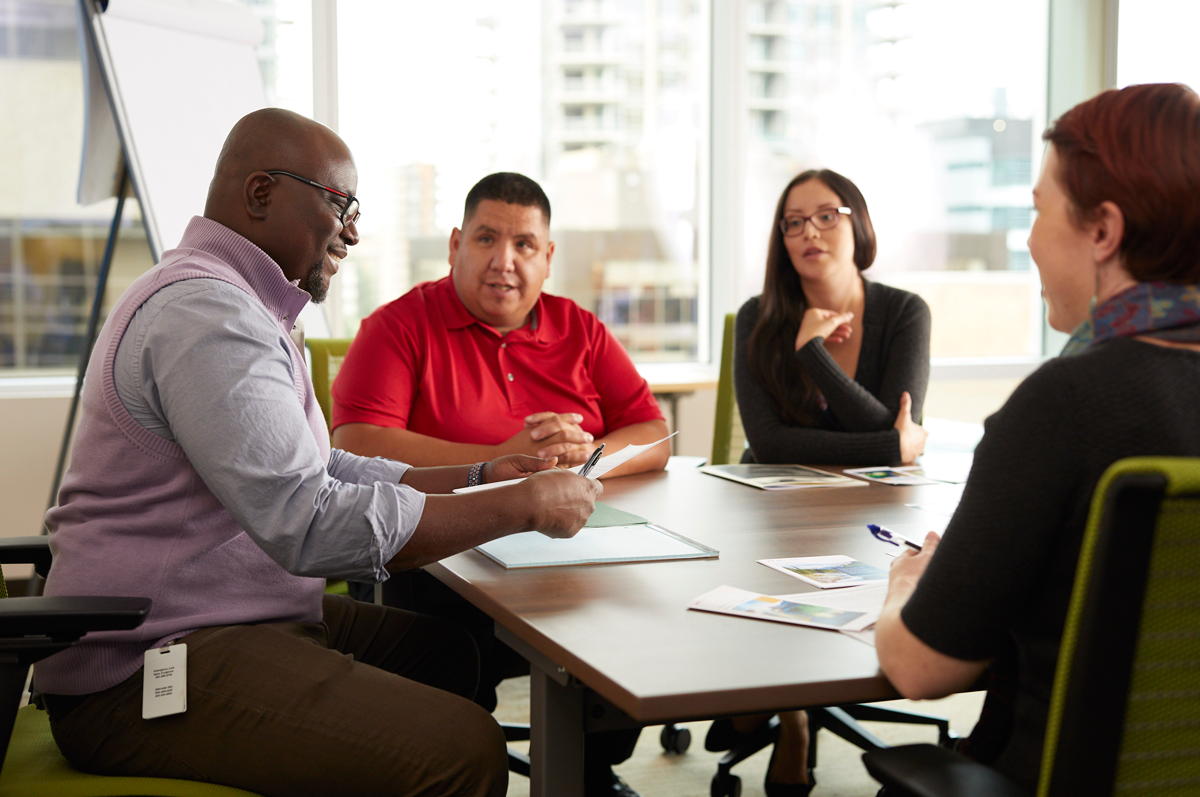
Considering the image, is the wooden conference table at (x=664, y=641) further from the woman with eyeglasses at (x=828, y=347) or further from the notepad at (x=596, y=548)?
the woman with eyeglasses at (x=828, y=347)

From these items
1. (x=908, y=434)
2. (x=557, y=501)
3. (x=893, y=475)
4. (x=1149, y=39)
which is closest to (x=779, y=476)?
(x=893, y=475)

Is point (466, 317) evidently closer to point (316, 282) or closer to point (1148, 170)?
point (316, 282)

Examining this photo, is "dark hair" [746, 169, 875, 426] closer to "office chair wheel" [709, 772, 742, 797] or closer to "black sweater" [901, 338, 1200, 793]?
"office chair wheel" [709, 772, 742, 797]

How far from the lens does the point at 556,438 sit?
1994 mm

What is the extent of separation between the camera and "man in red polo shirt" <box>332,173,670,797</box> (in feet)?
7.34

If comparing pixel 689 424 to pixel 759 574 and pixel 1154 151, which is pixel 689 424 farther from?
pixel 1154 151

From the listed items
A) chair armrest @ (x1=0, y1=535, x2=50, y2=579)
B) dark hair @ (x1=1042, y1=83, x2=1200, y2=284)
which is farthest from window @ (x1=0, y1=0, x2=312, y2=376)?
dark hair @ (x1=1042, y1=83, x2=1200, y2=284)

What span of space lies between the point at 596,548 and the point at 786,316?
134 centimetres

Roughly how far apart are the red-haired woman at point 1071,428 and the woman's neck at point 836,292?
5.45ft

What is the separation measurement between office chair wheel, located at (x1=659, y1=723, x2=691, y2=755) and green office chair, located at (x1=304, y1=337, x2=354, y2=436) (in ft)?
3.76

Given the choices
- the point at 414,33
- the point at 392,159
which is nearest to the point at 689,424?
the point at 392,159

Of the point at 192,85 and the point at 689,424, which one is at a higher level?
the point at 192,85

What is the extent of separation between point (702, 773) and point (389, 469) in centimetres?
118

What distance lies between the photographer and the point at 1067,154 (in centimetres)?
95
